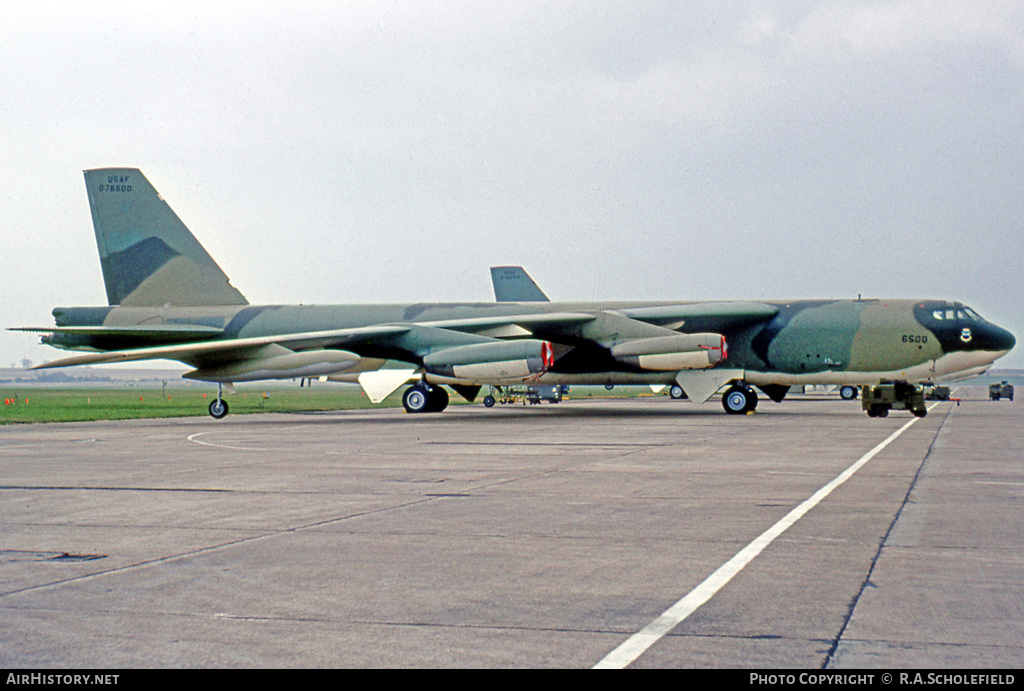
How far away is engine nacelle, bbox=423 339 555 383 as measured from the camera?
27844mm

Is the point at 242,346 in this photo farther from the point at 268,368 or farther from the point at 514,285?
the point at 514,285

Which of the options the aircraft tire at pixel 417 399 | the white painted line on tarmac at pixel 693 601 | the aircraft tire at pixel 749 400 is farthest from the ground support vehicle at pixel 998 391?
the white painted line on tarmac at pixel 693 601

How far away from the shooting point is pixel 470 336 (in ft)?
97.3

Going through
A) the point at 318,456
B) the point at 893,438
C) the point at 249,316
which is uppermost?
the point at 249,316

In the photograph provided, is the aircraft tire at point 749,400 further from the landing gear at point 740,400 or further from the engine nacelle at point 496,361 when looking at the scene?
the engine nacelle at point 496,361

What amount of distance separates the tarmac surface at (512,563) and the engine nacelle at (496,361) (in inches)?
549

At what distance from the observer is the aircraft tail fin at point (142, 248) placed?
3141cm

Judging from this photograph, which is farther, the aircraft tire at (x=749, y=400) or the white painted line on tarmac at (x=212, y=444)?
the aircraft tire at (x=749, y=400)

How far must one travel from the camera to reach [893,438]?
1897 centimetres

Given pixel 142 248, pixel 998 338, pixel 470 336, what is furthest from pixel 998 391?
pixel 142 248

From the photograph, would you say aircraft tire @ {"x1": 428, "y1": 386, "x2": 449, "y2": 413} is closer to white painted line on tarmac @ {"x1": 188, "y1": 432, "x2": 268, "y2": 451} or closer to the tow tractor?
white painted line on tarmac @ {"x1": 188, "y1": 432, "x2": 268, "y2": 451}
